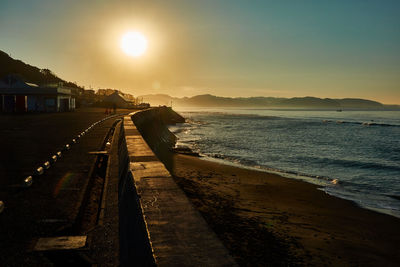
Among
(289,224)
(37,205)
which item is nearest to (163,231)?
(37,205)

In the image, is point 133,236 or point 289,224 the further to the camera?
point 289,224

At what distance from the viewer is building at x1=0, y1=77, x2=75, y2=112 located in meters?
50.5

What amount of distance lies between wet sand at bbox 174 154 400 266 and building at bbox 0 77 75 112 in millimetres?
44730

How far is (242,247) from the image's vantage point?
23.1 ft

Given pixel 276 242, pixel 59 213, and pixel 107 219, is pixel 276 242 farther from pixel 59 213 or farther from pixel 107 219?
pixel 59 213

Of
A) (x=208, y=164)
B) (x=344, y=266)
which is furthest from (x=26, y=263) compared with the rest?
(x=208, y=164)

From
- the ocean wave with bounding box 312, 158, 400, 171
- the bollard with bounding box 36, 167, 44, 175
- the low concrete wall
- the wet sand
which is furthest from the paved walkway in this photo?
the ocean wave with bounding box 312, 158, 400, 171

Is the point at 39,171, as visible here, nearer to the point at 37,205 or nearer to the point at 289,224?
the point at 37,205

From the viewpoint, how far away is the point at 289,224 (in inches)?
382

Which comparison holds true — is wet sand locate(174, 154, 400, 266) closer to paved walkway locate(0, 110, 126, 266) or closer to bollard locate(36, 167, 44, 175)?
paved walkway locate(0, 110, 126, 266)

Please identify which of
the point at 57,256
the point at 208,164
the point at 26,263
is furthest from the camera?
the point at 208,164

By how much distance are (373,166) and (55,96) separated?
48910 millimetres

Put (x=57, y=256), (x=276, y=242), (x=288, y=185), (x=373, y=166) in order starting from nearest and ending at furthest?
(x=57, y=256) → (x=276, y=242) → (x=288, y=185) → (x=373, y=166)

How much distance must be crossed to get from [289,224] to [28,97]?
53999mm
